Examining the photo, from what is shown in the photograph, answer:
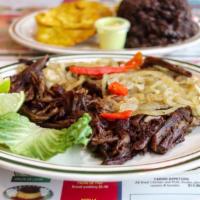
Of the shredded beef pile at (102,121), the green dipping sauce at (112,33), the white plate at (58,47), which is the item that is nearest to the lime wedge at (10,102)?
the shredded beef pile at (102,121)

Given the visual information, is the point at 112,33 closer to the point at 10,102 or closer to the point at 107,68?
the point at 107,68

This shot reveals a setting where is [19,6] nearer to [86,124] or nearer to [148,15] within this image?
[148,15]

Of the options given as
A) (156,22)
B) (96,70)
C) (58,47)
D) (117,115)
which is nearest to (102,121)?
(117,115)

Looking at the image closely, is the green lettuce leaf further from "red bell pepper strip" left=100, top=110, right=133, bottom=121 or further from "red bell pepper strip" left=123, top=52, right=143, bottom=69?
"red bell pepper strip" left=123, top=52, right=143, bottom=69

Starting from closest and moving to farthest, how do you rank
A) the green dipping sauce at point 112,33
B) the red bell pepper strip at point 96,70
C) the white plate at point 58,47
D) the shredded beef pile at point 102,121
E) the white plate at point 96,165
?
the white plate at point 96,165 < the shredded beef pile at point 102,121 < the red bell pepper strip at point 96,70 < the white plate at point 58,47 < the green dipping sauce at point 112,33

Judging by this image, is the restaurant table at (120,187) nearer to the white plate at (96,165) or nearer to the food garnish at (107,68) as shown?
the white plate at (96,165)

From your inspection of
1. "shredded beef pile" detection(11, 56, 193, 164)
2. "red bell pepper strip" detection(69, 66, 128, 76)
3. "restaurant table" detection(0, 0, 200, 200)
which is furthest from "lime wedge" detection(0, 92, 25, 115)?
"red bell pepper strip" detection(69, 66, 128, 76)
